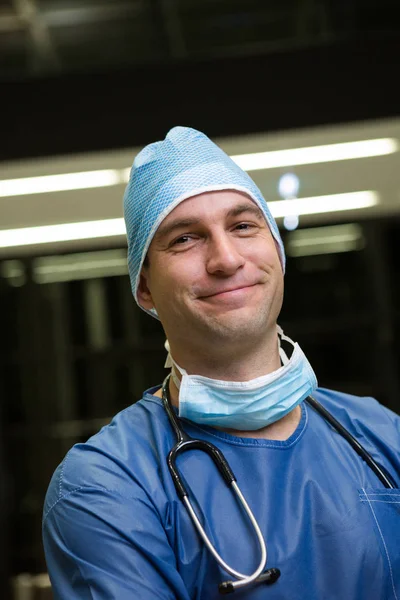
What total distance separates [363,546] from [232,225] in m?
0.59

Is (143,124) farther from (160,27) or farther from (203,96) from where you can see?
(160,27)

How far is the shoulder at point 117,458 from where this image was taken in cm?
120

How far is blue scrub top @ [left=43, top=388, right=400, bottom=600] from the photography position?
1.13 metres

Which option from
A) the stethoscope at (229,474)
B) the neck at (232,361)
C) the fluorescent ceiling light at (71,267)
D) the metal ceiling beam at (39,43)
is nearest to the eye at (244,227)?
the neck at (232,361)

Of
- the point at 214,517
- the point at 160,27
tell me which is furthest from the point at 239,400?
the point at 160,27

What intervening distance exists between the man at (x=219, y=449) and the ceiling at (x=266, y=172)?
1.42 meters

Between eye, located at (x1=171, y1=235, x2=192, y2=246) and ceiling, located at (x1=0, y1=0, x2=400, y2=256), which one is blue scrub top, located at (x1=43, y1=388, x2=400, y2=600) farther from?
ceiling, located at (x1=0, y1=0, x2=400, y2=256)

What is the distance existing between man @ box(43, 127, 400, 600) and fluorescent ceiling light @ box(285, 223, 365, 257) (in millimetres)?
1499

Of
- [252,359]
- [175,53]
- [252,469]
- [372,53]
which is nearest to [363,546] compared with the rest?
[252,469]

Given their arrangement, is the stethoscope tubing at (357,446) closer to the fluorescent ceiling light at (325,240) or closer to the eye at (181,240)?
the eye at (181,240)

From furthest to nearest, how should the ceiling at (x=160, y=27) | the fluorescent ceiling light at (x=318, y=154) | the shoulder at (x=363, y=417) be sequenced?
the ceiling at (x=160, y=27) < the fluorescent ceiling light at (x=318, y=154) < the shoulder at (x=363, y=417)

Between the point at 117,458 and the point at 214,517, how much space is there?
184mm

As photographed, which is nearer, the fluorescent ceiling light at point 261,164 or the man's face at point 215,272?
the man's face at point 215,272

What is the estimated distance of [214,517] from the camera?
48.0 inches
